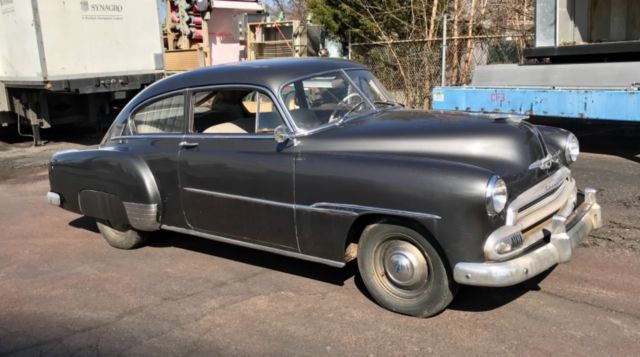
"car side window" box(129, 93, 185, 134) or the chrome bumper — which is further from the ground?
"car side window" box(129, 93, 185, 134)

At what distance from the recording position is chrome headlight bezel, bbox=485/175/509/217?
341 cm

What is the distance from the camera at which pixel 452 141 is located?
3.89 metres

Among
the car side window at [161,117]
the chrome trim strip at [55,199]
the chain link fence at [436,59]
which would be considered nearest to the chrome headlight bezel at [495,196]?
the car side window at [161,117]

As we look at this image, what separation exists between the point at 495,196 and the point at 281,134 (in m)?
1.59

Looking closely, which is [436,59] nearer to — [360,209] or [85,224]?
[85,224]

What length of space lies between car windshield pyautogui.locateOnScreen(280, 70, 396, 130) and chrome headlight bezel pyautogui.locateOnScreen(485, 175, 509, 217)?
142 cm

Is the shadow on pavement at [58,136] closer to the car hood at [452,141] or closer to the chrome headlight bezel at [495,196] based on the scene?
the car hood at [452,141]

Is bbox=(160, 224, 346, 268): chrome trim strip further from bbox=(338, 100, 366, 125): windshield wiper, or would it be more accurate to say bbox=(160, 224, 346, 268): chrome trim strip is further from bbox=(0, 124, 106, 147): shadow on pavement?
bbox=(0, 124, 106, 147): shadow on pavement

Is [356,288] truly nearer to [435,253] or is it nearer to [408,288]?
[408,288]

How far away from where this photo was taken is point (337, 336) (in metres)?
3.71

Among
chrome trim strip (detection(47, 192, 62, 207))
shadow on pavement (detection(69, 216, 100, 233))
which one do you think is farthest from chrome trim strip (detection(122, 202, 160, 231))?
shadow on pavement (detection(69, 216, 100, 233))

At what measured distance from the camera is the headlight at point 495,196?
3410 millimetres

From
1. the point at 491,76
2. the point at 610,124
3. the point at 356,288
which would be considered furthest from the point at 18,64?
the point at 610,124

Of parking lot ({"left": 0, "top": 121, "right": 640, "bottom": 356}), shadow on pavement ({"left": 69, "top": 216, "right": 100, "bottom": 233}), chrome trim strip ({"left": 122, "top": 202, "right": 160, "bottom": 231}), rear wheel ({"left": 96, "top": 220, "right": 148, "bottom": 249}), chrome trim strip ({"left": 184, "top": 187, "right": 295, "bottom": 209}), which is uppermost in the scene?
chrome trim strip ({"left": 184, "top": 187, "right": 295, "bottom": 209})
